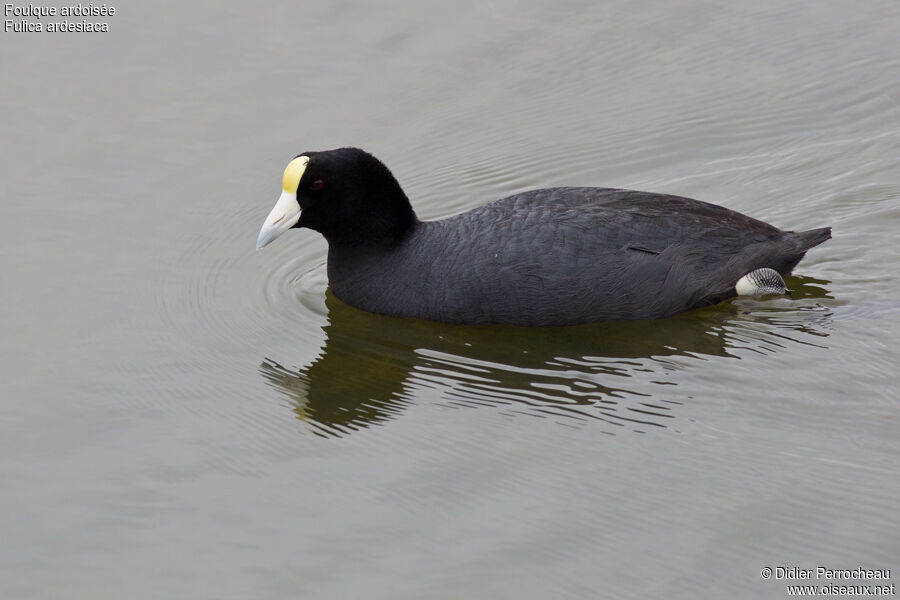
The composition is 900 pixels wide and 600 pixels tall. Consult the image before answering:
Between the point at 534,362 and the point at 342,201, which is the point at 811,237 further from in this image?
the point at 342,201

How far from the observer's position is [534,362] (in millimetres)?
6785

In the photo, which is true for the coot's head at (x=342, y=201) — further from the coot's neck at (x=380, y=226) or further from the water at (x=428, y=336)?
the water at (x=428, y=336)

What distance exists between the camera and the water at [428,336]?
527 centimetres

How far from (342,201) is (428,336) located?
2.96 feet

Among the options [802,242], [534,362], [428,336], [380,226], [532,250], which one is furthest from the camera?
[380,226]

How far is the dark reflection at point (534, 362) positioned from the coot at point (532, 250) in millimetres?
94

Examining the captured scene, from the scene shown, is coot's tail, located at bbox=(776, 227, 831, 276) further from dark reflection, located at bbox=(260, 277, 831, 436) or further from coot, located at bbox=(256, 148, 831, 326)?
dark reflection, located at bbox=(260, 277, 831, 436)

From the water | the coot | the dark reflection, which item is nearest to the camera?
the water

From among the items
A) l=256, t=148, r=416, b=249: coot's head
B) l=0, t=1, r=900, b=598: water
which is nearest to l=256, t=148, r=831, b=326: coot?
l=256, t=148, r=416, b=249: coot's head

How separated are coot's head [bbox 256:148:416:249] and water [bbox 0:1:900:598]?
47cm

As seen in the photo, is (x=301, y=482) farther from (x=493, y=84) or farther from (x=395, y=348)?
(x=493, y=84)

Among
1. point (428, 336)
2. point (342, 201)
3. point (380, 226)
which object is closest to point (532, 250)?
point (428, 336)

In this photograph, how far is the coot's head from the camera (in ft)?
23.8

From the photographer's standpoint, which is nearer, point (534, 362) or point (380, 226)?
point (534, 362)
